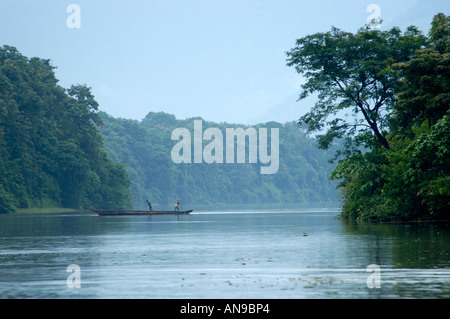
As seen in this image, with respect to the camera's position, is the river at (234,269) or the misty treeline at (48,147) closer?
the river at (234,269)

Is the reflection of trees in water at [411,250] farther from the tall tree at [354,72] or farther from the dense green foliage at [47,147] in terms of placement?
the dense green foliage at [47,147]

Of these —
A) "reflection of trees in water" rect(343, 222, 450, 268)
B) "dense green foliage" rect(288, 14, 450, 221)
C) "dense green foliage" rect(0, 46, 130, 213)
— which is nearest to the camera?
"reflection of trees in water" rect(343, 222, 450, 268)

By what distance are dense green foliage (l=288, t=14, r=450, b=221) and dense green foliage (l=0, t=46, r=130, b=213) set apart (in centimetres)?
5944

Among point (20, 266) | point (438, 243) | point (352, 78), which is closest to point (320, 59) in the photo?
point (352, 78)

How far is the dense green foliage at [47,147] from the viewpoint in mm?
109938

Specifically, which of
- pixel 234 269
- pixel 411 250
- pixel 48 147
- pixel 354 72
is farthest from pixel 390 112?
pixel 48 147

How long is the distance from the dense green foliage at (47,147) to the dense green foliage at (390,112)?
2340 inches

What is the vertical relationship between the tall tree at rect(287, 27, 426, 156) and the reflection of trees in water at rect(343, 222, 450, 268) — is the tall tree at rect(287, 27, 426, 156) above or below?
above

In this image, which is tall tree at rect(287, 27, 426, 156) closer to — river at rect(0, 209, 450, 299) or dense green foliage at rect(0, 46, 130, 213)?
river at rect(0, 209, 450, 299)

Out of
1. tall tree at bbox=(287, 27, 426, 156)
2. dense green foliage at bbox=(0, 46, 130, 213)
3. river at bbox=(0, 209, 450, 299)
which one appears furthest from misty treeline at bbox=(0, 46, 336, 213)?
river at bbox=(0, 209, 450, 299)

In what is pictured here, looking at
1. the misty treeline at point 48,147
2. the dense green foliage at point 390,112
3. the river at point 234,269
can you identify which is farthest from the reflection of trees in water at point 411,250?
the misty treeline at point 48,147

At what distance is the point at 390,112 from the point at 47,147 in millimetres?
74271

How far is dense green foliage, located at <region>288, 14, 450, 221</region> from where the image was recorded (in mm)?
43594
